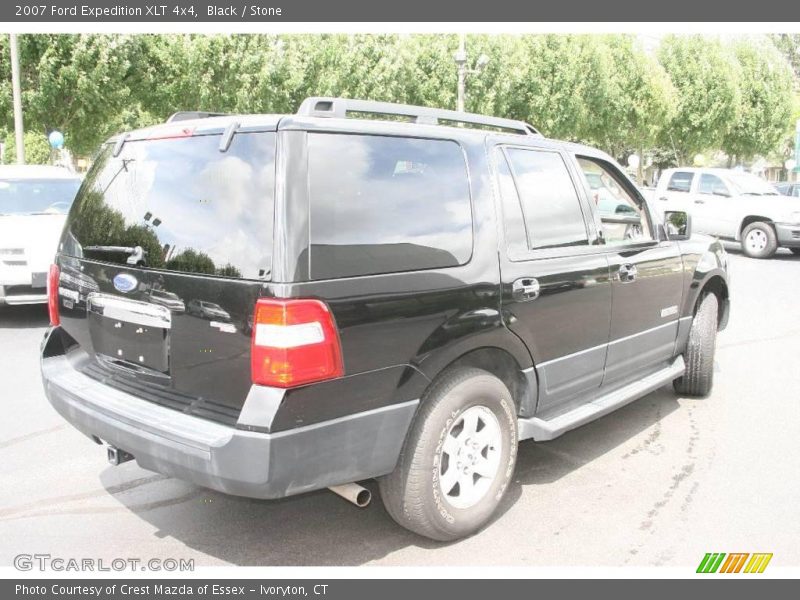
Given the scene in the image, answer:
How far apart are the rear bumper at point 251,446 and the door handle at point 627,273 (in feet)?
6.04

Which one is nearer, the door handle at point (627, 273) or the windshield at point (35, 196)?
the door handle at point (627, 273)

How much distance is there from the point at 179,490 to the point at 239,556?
816 millimetres

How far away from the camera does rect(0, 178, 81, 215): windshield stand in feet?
27.9

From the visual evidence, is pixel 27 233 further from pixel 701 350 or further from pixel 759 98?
pixel 759 98

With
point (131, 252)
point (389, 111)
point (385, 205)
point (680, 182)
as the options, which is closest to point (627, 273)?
point (389, 111)

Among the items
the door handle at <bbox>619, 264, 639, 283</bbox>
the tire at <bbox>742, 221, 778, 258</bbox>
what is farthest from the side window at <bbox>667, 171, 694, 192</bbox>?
the door handle at <bbox>619, 264, 639, 283</bbox>

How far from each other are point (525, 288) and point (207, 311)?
153 centimetres

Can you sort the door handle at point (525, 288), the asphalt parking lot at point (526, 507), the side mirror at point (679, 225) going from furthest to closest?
the side mirror at point (679, 225), the door handle at point (525, 288), the asphalt parking lot at point (526, 507)

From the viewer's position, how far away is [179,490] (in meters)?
3.89

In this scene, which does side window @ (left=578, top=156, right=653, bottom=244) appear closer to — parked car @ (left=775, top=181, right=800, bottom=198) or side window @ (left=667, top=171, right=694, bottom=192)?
side window @ (left=667, top=171, right=694, bottom=192)

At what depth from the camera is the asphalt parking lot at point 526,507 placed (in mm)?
3273

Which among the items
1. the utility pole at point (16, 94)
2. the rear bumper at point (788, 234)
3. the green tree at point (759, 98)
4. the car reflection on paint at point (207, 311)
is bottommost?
the rear bumper at point (788, 234)

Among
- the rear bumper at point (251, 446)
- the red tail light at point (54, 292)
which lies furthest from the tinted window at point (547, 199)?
the red tail light at point (54, 292)

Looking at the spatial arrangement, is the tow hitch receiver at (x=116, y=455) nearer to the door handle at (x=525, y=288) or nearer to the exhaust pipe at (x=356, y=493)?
the exhaust pipe at (x=356, y=493)
